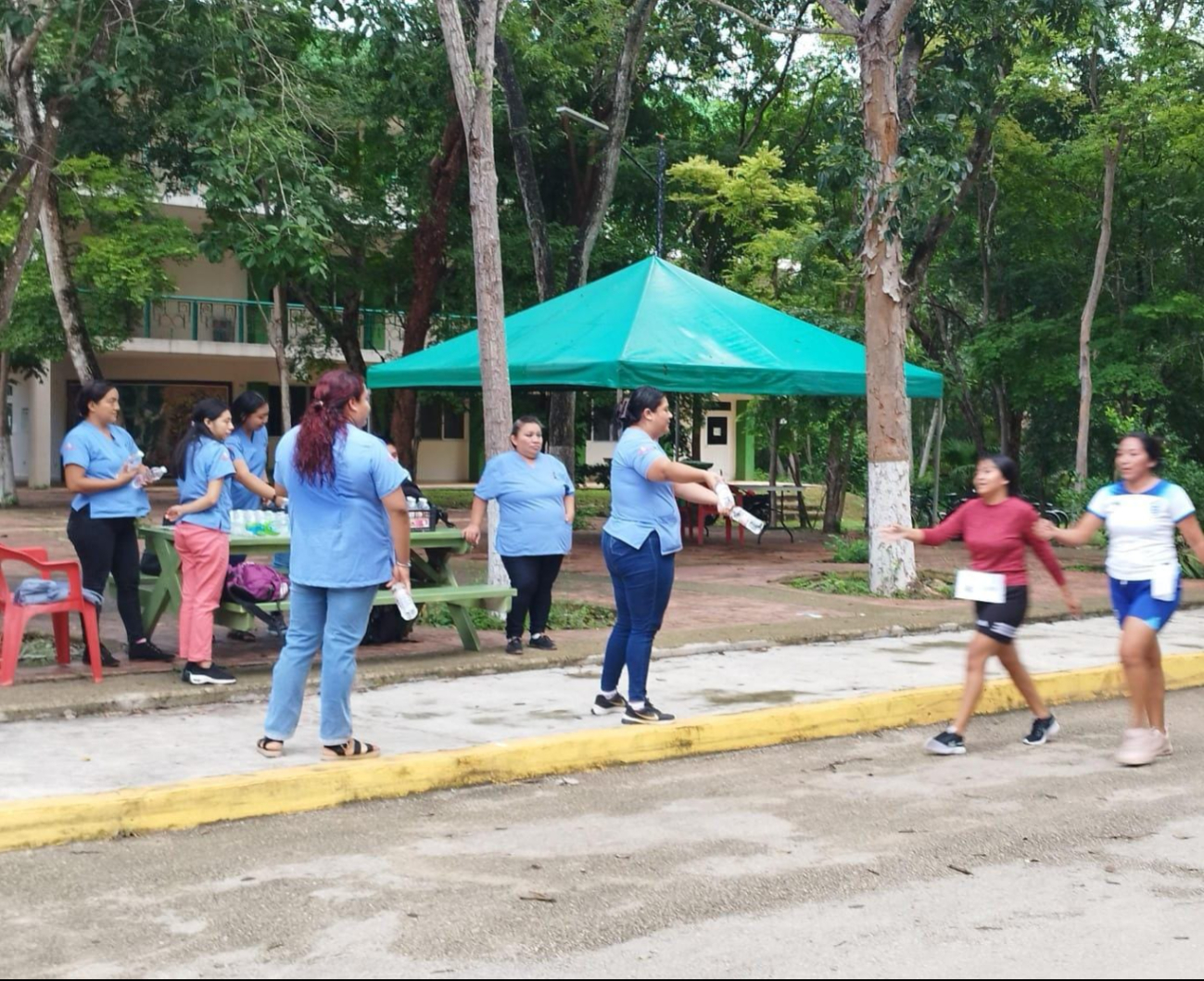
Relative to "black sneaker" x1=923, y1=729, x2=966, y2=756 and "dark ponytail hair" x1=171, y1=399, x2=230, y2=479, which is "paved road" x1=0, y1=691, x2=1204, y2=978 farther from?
"dark ponytail hair" x1=171, y1=399, x2=230, y2=479

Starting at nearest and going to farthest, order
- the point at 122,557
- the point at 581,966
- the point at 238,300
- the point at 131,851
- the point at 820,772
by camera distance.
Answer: the point at 581,966 → the point at 131,851 → the point at 820,772 → the point at 122,557 → the point at 238,300

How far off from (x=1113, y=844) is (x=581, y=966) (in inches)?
100

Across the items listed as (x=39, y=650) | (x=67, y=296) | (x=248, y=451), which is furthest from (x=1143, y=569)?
(x=67, y=296)

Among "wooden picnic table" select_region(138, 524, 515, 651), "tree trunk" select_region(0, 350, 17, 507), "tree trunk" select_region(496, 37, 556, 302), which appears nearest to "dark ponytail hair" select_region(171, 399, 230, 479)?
"wooden picnic table" select_region(138, 524, 515, 651)

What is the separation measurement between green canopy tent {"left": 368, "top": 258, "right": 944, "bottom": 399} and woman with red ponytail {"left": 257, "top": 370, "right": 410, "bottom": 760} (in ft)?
30.1

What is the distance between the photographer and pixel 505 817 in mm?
6453

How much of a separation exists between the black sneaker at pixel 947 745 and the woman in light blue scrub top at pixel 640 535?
4.54 ft

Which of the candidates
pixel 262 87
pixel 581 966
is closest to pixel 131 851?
pixel 581 966

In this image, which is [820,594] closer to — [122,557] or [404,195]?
[122,557]

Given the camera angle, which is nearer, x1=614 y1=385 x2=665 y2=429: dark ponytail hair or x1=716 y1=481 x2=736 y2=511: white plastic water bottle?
x1=716 y1=481 x2=736 y2=511: white plastic water bottle

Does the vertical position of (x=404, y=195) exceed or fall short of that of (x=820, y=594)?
it exceeds it

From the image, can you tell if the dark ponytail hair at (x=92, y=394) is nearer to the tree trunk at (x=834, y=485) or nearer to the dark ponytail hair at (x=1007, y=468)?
the dark ponytail hair at (x=1007, y=468)

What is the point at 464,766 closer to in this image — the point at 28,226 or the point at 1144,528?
the point at 1144,528

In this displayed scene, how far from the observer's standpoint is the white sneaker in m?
7.63
